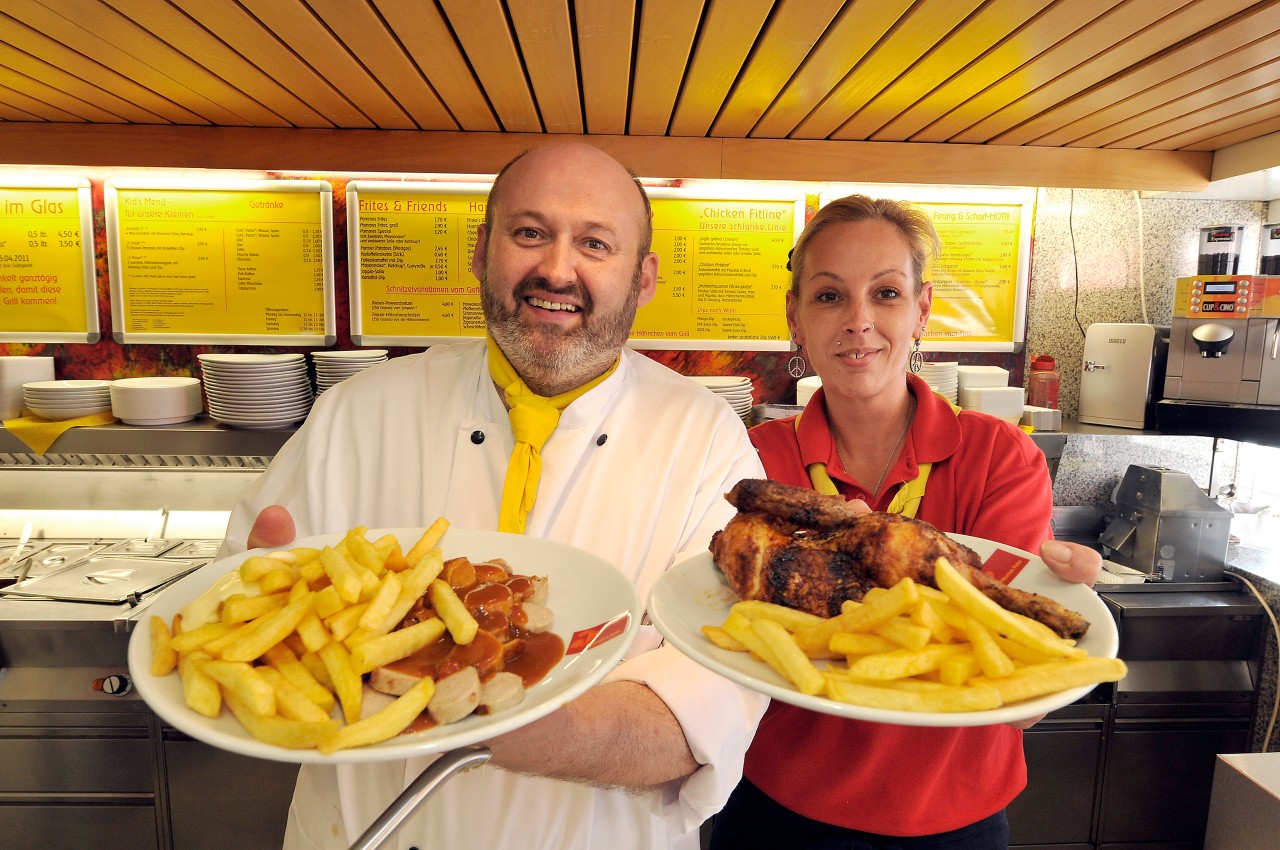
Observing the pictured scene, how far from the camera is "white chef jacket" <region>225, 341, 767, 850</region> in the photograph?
1.67 meters

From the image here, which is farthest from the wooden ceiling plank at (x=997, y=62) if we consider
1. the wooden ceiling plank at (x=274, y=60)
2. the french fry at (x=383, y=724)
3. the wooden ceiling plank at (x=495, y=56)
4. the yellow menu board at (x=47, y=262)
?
the yellow menu board at (x=47, y=262)

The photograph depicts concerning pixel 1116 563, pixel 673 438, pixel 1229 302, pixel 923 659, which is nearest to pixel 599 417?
pixel 673 438

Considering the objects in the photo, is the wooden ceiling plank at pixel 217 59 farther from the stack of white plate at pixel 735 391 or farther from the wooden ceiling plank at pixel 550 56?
the stack of white plate at pixel 735 391

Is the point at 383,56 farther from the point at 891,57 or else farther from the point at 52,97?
the point at 891,57

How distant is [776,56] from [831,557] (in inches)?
77.8

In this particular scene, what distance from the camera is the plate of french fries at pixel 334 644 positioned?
0.80 meters

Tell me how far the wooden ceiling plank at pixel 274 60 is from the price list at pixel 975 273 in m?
3.08

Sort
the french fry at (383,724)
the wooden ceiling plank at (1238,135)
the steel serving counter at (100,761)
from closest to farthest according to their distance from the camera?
the french fry at (383,724) < the steel serving counter at (100,761) < the wooden ceiling plank at (1238,135)

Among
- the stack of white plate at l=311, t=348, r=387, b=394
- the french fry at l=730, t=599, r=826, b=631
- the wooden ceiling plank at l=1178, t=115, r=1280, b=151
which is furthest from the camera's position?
the stack of white plate at l=311, t=348, r=387, b=394

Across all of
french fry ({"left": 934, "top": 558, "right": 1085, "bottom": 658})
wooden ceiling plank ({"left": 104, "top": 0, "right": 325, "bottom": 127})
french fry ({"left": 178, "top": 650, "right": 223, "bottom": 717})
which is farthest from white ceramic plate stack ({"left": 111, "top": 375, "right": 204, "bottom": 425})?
french fry ({"left": 934, "top": 558, "right": 1085, "bottom": 658})

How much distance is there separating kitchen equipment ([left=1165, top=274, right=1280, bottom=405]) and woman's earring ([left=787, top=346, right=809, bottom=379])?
6.13ft

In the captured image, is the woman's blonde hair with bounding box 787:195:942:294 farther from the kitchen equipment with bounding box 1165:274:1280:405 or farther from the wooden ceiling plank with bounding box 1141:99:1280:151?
the kitchen equipment with bounding box 1165:274:1280:405

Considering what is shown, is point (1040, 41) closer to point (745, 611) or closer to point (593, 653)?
point (745, 611)

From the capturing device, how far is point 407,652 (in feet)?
3.21
